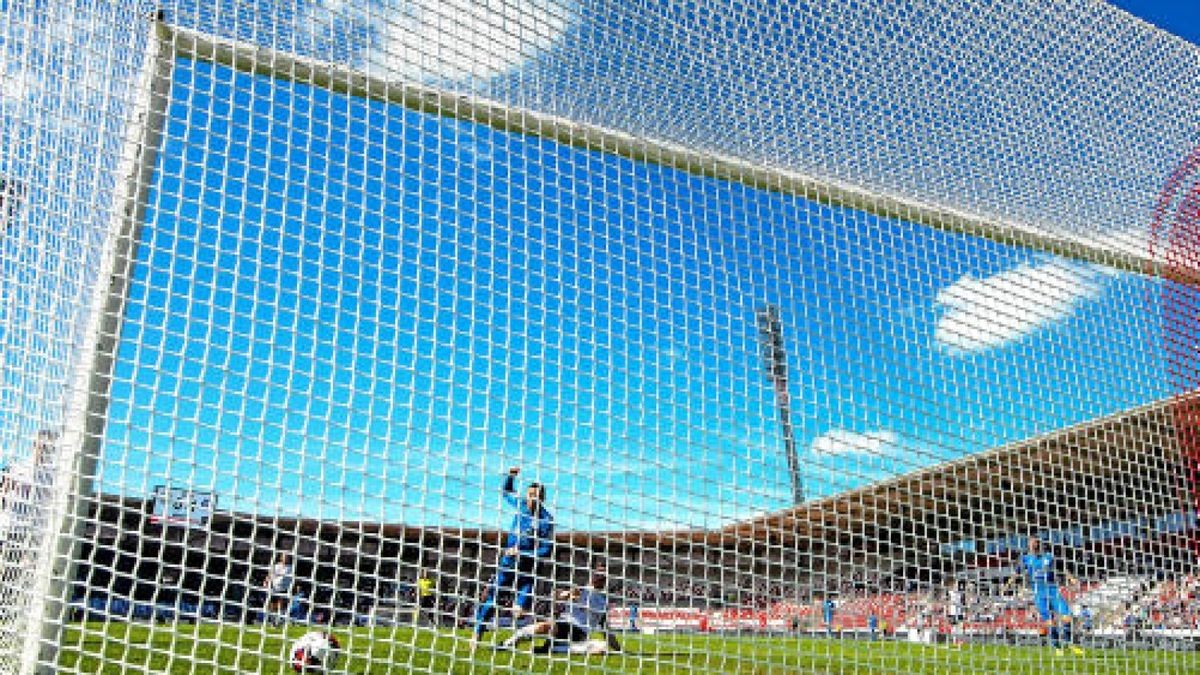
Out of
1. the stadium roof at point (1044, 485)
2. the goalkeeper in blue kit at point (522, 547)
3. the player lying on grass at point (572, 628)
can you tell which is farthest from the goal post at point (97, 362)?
the stadium roof at point (1044, 485)

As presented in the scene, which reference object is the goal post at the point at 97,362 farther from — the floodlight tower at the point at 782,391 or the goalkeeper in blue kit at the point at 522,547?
the floodlight tower at the point at 782,391

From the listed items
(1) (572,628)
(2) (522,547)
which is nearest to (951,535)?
(2) (522,547)

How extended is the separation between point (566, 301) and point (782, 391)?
125 cm

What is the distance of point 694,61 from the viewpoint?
156 inches

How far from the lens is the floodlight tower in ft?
13.1

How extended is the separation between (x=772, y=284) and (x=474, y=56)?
1.60m

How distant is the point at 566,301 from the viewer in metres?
3.53

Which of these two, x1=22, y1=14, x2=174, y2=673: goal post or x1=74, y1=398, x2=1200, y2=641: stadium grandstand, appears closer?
x1=22, y1=14, x2=174, y2=673: goal post

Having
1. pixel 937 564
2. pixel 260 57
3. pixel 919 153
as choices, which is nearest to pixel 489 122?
pixel 260 57

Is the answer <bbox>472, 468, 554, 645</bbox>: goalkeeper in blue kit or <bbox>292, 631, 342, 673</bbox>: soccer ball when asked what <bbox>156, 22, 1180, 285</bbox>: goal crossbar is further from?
<bbox>292, 631, 342, 673</bbox>: soccer ball

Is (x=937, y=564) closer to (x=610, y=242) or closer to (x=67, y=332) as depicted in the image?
(x=610, y=242)

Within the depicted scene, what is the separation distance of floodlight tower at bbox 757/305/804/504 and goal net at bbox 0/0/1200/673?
3cm

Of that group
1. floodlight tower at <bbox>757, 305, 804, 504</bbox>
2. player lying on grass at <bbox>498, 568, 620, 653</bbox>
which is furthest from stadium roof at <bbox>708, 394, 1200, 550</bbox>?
player lying on grass at <bbox>498, 568, 620, 653</bbox>

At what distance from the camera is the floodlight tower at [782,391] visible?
399 cm
